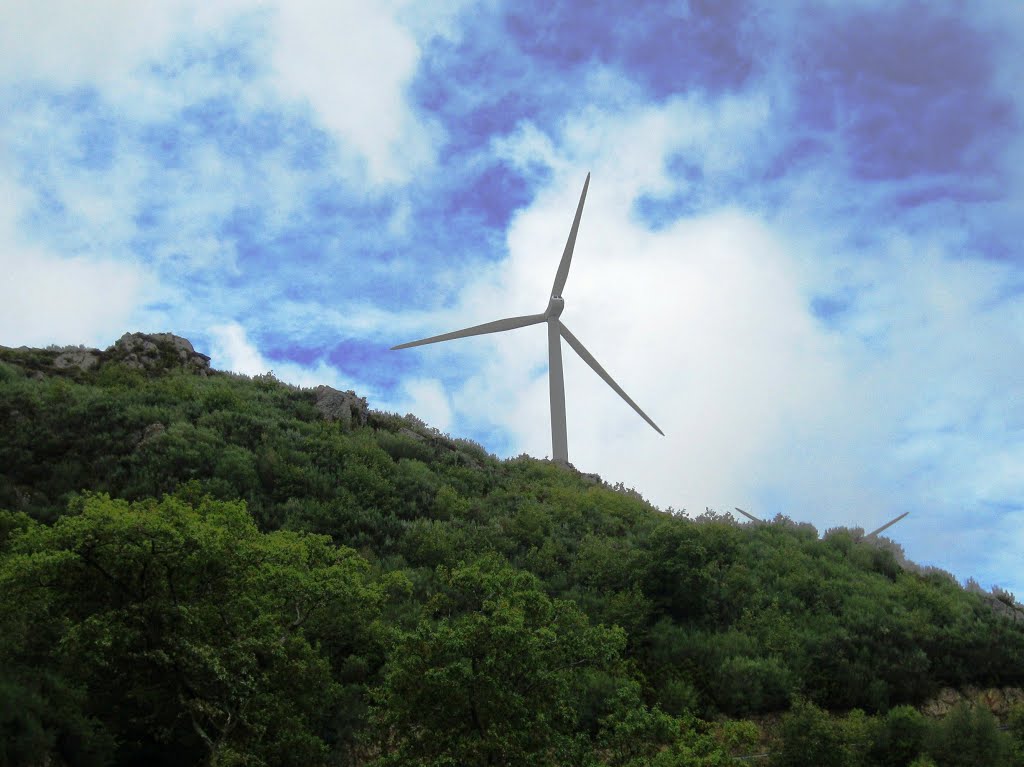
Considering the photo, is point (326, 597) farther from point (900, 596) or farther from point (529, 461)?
point (529, 461)

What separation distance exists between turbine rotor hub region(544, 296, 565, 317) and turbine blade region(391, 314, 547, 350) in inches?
17.6

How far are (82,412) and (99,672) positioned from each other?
22238mm

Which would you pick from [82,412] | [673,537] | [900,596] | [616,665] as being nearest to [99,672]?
[616,665]

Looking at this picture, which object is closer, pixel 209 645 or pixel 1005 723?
pixel 209 645

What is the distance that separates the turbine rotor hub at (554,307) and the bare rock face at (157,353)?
19.3 m

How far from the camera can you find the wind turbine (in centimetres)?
4894

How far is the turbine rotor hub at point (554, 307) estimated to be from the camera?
5166 centimetres

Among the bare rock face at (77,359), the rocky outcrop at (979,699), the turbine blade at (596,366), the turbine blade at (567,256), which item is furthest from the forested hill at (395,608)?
the turbine blade at (567,256)

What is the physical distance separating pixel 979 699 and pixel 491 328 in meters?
31.4

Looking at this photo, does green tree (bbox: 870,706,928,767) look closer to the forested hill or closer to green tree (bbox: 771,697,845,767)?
the forested hill

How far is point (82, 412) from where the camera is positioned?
35938mm

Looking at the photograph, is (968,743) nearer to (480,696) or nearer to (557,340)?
(480,696)

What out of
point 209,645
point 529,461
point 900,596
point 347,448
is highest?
point 529,461

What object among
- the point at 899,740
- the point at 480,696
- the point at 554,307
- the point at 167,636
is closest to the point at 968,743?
the point at 899,740
